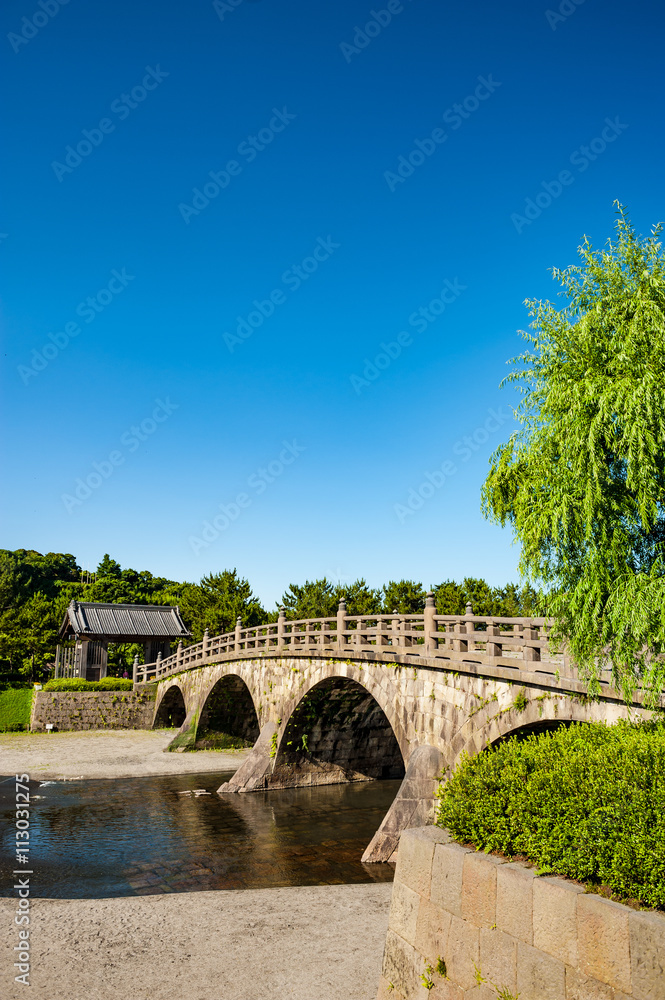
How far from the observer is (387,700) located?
58.9ft

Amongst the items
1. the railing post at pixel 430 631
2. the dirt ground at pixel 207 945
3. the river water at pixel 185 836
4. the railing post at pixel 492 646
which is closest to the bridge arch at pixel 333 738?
the river water at pixel 185 836

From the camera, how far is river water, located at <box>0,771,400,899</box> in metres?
13.4

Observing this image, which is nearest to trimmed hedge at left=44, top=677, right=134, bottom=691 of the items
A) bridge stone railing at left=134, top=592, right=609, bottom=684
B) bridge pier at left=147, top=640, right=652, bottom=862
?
bridge pier at left=147, top=640, right=652, bottom=862

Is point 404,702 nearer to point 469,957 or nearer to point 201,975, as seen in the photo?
point 201,975

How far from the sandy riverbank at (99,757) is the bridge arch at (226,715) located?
109 centimetres

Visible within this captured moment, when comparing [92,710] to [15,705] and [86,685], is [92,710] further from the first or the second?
[15,705]

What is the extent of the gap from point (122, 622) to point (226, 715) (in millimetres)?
13288

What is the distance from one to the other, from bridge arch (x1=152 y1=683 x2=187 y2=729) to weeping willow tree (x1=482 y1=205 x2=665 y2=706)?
31972 mm

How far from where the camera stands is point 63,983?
27.0 feet

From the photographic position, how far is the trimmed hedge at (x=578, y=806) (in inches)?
228

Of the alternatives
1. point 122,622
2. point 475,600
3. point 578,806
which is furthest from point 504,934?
point 122,622

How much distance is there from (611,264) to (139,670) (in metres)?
39.4

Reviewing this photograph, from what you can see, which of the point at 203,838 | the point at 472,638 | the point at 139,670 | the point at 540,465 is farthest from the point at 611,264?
the point at 139,670

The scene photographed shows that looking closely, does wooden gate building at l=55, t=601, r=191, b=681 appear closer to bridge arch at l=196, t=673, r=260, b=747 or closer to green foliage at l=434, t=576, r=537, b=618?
bridge arch at l=196, t=673, r=260, b=747
